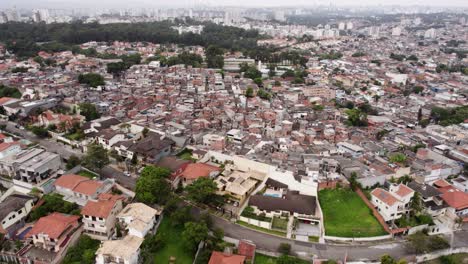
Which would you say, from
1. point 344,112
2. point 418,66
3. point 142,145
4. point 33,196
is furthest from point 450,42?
point 33,196

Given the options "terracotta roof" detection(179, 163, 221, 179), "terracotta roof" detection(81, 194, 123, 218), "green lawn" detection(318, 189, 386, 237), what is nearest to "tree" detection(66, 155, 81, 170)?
"terracotta roof" detection(81, 194, 123, 218)

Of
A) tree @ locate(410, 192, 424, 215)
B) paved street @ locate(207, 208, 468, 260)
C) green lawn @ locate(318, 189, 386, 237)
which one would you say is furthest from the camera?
tree @ locate(410, 192, 424, 215)

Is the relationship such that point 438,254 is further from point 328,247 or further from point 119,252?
point 119,252

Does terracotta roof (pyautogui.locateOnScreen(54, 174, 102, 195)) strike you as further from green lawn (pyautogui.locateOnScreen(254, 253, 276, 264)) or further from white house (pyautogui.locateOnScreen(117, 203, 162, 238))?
green lawn (pyautogui.locateOnScreen(254, 253, 276, 264))

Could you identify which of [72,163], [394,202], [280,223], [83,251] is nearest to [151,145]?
[72,163]

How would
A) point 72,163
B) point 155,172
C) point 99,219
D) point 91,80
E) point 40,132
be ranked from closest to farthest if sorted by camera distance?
1. point 99,219
2. point 155,172
3. point 72,163
4. point 40,132
5. point 91,80

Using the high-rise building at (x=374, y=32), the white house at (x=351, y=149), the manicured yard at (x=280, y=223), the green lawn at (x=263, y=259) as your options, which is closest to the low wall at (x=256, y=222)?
the manicured yard at (x=280, y=223)
